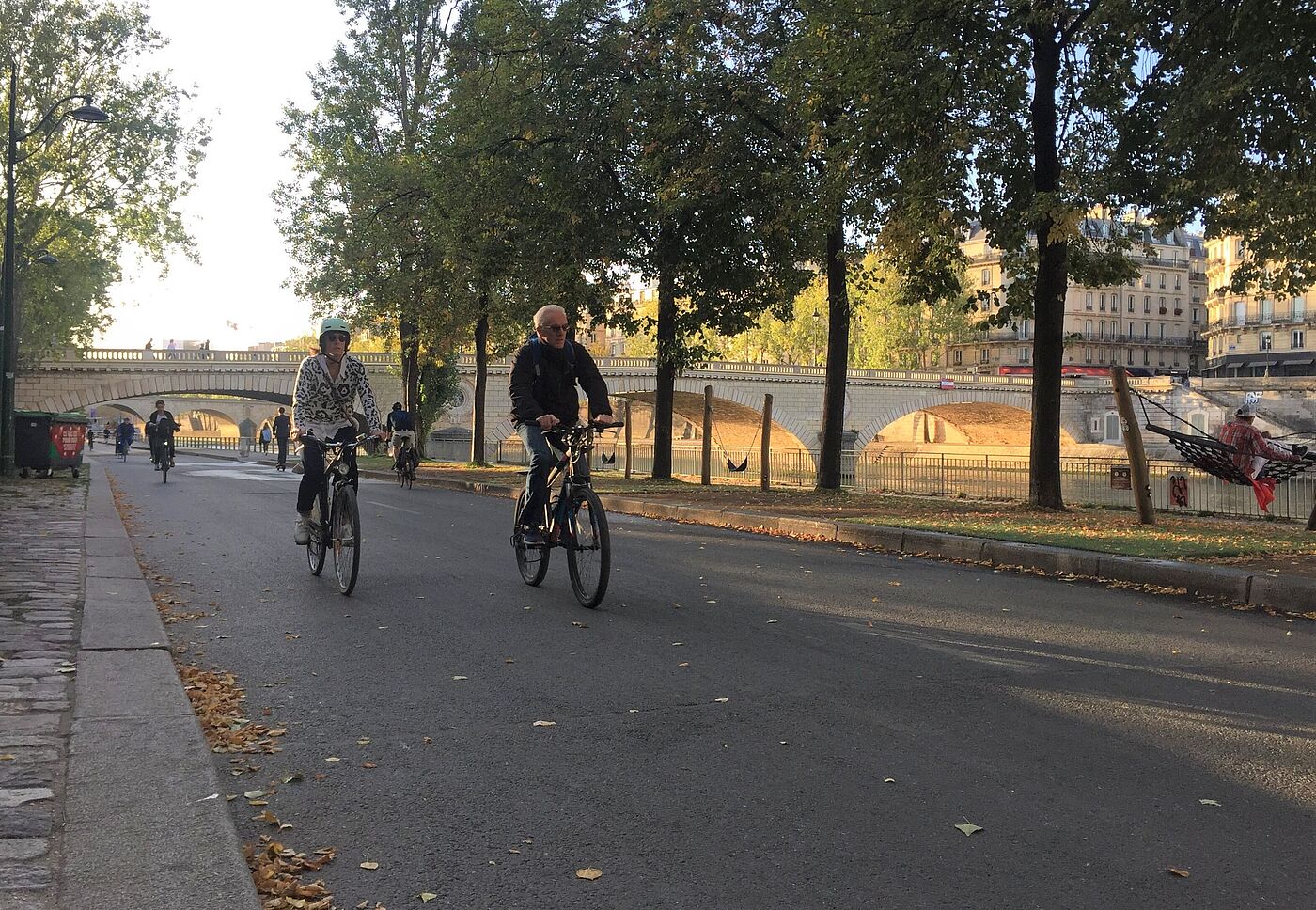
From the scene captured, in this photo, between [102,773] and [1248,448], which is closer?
[102,773]

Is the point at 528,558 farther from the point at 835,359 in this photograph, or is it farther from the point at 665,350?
the point at 665,350

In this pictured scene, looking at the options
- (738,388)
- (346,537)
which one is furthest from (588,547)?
(738,388)

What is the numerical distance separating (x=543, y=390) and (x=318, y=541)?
7.06ft

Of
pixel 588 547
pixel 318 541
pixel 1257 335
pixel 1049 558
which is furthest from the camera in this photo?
pixel 1257 335

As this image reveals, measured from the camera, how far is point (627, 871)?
2.97m

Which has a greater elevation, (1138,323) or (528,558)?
(1138,323)

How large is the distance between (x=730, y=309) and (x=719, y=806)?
19120mm

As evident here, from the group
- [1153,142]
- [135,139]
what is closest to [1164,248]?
[135,139]

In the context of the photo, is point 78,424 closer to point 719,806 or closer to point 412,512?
point 412,512

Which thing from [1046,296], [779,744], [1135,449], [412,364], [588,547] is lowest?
[779,744]

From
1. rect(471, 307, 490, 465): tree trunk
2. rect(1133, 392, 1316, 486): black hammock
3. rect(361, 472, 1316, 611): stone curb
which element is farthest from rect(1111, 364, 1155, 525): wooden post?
rect(471, 307, 490, 465): tree trunk

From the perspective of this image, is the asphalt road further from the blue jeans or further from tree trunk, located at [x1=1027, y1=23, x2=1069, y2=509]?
tree trunk, located at [x1=1027, y1=23, x2=1069, y2=509]

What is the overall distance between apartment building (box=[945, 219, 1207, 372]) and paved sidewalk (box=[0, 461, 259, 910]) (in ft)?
316

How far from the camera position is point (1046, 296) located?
15.5 meters
